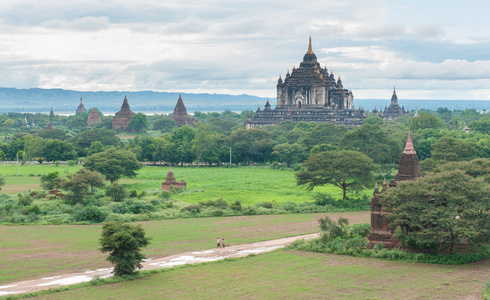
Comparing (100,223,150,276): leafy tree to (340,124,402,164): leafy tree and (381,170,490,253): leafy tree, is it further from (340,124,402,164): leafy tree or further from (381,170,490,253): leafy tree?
(340,124,402,164): leafy tree

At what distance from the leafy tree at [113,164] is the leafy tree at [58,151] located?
96.2ft

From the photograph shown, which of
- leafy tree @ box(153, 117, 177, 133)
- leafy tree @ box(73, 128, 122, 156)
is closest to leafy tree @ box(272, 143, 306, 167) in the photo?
leafy tree @ box(73, 128, 122, 156)

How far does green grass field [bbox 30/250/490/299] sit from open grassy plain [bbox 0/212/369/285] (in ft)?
16.1

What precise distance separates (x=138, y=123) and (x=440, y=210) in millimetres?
142160

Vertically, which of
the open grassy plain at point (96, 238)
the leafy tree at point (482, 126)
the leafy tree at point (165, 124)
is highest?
the leafy tree at point (165, 124)

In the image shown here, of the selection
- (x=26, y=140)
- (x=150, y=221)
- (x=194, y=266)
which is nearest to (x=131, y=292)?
(x=194, y=266)

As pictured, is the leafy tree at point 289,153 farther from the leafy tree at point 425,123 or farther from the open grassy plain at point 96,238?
the open grassy plain at point 96,238

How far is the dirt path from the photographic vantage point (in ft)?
105

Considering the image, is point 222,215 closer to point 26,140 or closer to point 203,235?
point 203,235

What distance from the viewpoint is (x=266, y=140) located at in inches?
3939

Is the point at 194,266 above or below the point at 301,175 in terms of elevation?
below

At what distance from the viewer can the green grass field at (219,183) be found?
64625mm

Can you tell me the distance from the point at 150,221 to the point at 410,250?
21.5 m

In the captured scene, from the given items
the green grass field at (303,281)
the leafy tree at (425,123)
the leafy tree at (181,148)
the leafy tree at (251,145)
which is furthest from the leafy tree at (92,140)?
the green grass field at (303,281)
